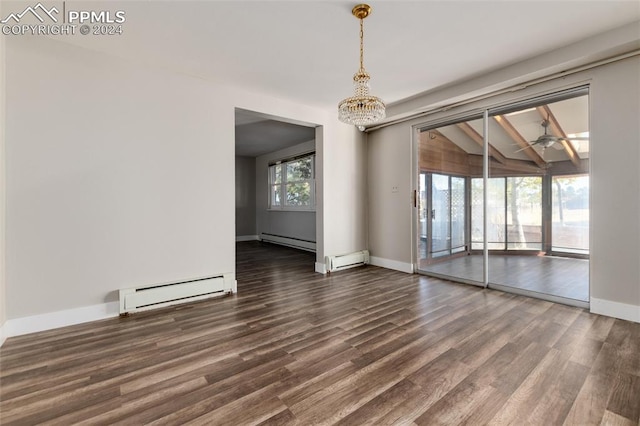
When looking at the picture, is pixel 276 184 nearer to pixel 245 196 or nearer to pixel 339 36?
pixel 245 196

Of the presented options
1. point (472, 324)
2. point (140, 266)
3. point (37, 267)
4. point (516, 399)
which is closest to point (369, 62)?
point (472, 324)

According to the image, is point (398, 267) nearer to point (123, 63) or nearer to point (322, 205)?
point (322, 205)

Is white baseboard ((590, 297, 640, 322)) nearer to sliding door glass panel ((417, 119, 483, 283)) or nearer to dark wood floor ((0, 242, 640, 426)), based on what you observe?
dark wood floor ((0, 242, 640, 426))

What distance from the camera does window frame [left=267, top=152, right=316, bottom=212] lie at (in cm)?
697

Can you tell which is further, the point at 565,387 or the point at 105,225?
the point at 105,225

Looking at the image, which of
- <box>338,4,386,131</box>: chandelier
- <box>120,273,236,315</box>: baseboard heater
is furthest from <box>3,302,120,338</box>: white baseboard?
<box>338,4,386,131</box>: chandelier

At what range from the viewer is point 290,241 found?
763 centimetres

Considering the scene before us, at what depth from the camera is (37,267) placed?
8.16 feet

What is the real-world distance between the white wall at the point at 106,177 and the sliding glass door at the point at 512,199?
320 centimetres

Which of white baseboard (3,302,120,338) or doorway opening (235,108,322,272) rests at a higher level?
doorway opening (235,108,322,272)

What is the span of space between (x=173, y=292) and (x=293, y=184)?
4.94m

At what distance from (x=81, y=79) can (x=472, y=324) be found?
4.44 metres

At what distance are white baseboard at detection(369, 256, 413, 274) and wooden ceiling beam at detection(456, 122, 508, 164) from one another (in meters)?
2.04

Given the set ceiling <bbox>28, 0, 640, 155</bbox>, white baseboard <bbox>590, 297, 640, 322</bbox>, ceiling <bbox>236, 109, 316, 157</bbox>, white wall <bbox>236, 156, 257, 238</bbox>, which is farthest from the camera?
white wall <bbox>236, 156, 257, 238</bbox>
